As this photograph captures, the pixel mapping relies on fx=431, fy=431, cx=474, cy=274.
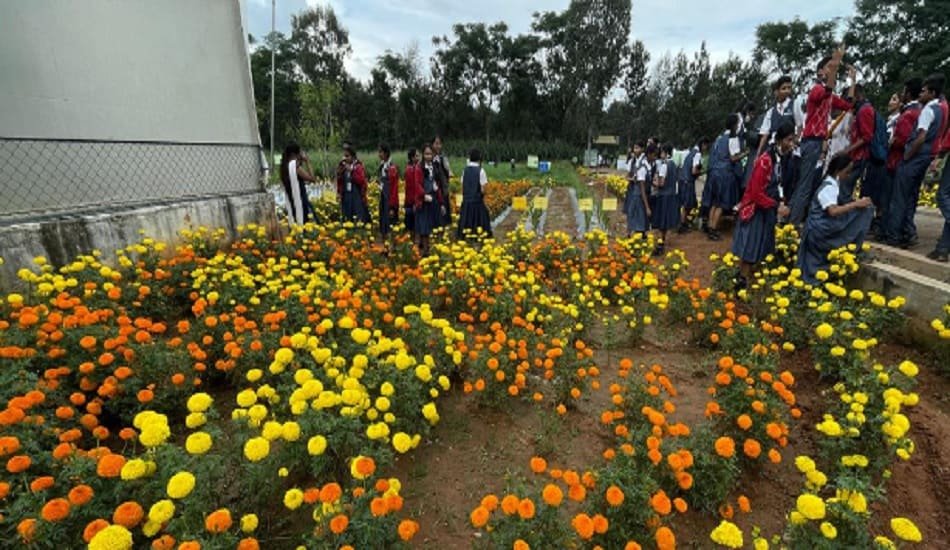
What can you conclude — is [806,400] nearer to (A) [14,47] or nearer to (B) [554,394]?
(B) [554,394]

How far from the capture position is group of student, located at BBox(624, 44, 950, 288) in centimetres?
475

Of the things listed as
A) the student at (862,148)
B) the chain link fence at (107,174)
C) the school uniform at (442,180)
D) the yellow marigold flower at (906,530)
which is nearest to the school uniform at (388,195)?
the school uniform at (442,180)

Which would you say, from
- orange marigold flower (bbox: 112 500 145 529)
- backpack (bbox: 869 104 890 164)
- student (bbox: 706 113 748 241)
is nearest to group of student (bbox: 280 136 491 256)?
student (bbox: 706 113 748 241)

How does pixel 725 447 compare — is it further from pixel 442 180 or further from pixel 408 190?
pixel 442 180

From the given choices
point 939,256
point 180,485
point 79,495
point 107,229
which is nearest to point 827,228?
point 939,256

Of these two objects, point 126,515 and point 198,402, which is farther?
point 198,402

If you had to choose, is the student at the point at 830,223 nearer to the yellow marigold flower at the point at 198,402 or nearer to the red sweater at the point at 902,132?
the red sweater at the point at 902,132

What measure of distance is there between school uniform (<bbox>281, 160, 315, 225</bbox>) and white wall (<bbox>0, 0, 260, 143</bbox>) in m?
1.45

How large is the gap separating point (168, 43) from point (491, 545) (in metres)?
8.22

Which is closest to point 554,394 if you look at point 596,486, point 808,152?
point 596,486

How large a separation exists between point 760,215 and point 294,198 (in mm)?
6955

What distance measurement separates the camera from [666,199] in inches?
305

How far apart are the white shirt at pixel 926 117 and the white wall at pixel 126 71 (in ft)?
32.5

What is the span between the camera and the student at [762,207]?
5023 mm
